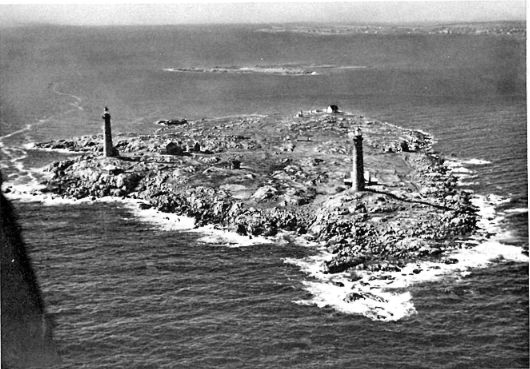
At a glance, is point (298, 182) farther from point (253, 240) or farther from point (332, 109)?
point (253, 240)

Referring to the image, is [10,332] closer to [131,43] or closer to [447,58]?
[131,43]

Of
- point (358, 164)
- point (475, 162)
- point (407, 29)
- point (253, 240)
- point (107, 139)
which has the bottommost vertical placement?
point (253, 240)

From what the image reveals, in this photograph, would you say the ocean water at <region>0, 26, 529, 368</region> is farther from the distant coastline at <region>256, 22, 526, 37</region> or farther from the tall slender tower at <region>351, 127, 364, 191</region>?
the tall slender tower at <region>351, 127, 364, 191</region>

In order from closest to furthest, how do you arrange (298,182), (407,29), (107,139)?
(407,29), (298,182), (107,139)

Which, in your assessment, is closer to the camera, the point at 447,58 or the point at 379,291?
the point at 379,291

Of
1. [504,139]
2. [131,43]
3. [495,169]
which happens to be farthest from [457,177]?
[131,43]

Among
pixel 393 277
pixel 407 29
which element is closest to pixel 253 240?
pixel 393 277

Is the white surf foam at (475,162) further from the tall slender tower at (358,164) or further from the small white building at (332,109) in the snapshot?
the small white building at (332,109)
